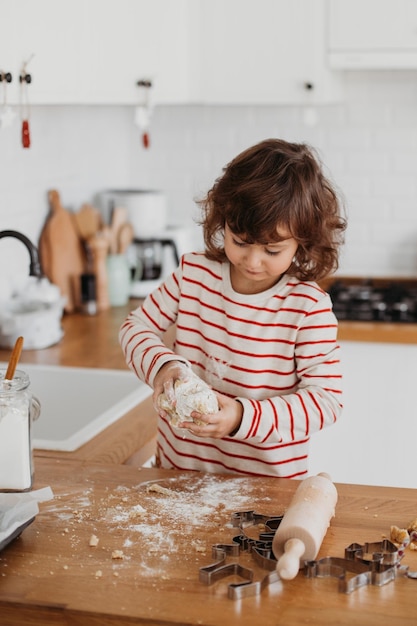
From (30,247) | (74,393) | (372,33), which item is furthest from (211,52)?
(30,247)

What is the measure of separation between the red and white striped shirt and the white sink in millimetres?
468

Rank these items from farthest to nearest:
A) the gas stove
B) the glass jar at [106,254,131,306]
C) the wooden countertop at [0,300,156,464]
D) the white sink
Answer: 1. the glass jar at [106,254,131,306]
2. the gas stove
3. the white sink
4. the wooden countertop at [0,300,156,464]

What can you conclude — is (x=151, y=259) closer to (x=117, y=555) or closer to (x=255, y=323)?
(x=255, y=323)

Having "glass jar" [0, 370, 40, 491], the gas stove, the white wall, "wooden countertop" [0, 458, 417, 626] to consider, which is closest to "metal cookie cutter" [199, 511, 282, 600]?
"wooden countertop" [0, 458, 417, 626]

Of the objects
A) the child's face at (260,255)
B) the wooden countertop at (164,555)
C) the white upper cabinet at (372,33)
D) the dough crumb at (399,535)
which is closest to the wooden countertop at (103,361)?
the wooden countertop at (164,555)

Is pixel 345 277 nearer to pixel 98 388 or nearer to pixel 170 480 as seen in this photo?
pixel 98 388

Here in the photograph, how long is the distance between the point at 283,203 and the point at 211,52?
5.24 feet

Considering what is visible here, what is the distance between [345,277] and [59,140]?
3.52 ft

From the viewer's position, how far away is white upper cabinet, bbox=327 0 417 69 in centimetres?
286

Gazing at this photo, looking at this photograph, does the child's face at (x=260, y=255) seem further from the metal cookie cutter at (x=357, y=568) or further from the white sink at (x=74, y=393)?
the white sink at (x=74, y=393)

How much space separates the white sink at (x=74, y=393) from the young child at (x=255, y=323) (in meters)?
0.49

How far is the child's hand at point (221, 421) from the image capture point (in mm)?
1501

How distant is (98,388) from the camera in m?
2.37

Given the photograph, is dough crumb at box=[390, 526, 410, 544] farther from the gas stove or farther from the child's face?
the gas stove
